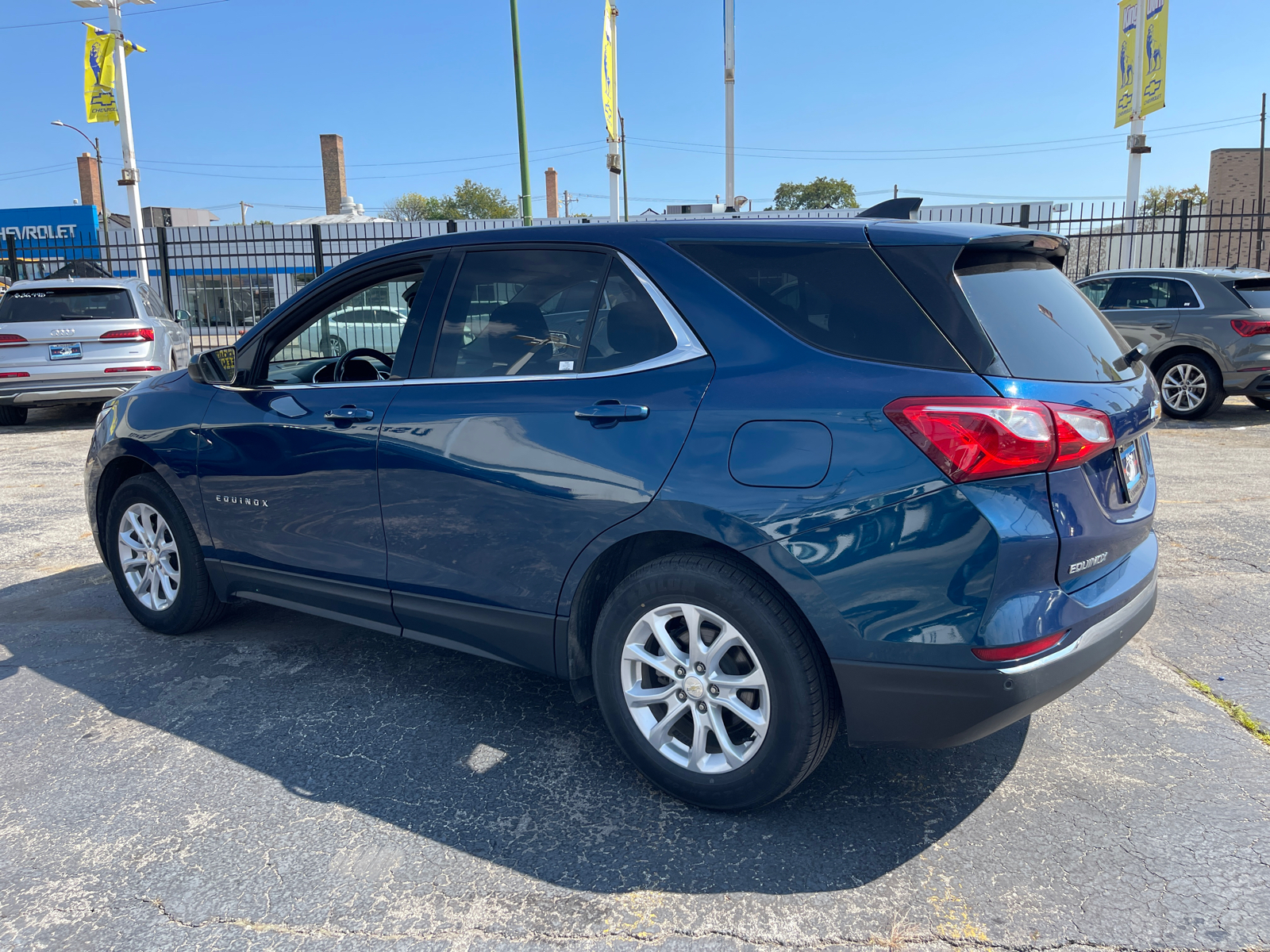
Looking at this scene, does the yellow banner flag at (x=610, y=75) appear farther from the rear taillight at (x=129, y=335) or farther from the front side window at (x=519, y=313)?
the front side window at (x=519, y=313)

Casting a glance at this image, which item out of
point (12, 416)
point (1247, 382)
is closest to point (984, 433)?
point (1247, 382)

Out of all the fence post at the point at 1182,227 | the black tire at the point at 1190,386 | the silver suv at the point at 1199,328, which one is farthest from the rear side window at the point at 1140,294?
the fence post at the point at 1182,227

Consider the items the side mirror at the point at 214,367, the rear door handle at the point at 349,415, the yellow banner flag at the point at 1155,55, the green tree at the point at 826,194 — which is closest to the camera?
the rear door handle at the point at 349,415

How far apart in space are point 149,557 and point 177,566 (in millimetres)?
164

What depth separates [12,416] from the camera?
11.9 metres

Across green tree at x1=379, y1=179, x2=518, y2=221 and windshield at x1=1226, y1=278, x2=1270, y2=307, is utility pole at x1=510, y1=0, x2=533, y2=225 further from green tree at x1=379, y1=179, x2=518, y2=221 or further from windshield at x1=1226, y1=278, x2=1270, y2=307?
green tree at x1=379, y1=179, x2=518, y2=221

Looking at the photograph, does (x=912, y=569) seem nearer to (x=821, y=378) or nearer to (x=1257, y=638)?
(x=821, y=378)

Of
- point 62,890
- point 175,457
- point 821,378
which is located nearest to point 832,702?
point 821,378

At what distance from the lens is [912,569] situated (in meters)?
2.37

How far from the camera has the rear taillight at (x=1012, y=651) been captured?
2350mm

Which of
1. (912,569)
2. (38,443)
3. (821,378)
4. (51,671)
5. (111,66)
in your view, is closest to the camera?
(912,569)

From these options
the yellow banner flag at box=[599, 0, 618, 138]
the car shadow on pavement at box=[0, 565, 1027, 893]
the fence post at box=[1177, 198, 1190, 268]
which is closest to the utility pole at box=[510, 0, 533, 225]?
the yellow banner flag at box=[599, 0, 618, 138]

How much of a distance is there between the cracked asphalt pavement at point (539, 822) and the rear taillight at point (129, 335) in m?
7.81

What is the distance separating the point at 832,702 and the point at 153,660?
3077mm
